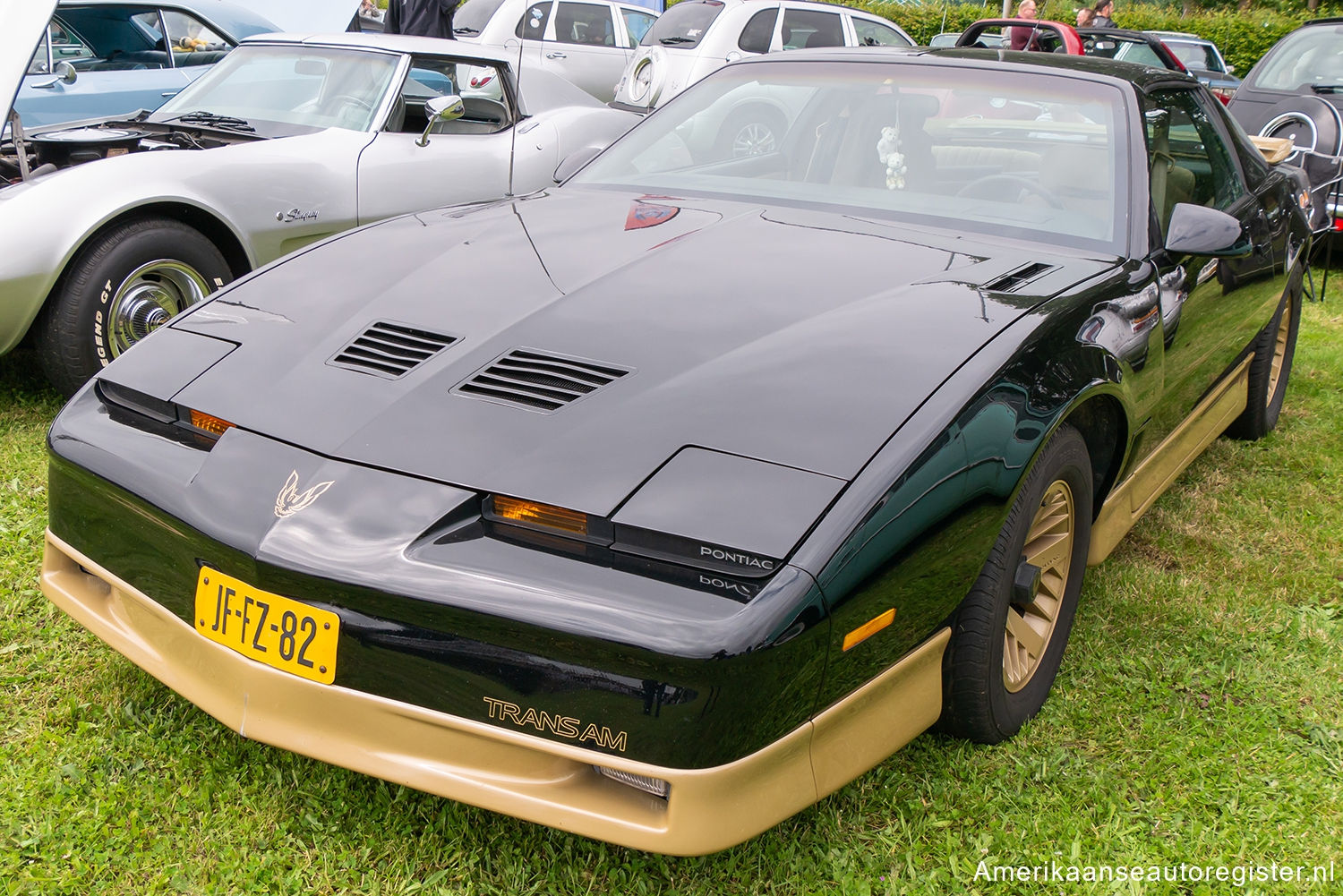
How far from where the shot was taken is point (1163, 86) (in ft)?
10.2

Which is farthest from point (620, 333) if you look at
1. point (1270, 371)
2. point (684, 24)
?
point (684, 24)

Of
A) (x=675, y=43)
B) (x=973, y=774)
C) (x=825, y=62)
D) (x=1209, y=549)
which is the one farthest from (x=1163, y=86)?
(x=675, y=43)

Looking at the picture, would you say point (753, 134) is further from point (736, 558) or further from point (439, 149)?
point (439, 149)

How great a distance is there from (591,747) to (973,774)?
3.26ft

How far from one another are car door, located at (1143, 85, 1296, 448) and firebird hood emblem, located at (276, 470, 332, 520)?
1.98 m

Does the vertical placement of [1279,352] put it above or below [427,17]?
below

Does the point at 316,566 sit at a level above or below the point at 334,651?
above

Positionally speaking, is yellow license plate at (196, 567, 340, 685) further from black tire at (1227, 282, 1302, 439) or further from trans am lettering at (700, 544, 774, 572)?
black tire at (1227, 282, 1302, 439)

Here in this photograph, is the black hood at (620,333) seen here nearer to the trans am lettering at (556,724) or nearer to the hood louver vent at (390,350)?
the hood louver vent at (390,350)

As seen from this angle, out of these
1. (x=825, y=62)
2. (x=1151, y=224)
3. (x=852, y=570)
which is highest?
(x=825, y=62)

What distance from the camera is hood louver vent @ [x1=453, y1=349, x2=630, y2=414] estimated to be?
1.87m

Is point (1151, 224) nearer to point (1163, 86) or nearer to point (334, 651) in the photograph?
point (1163, 86)

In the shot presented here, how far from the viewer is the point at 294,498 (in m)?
1.74

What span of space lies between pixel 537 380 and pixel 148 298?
8.77 feet
